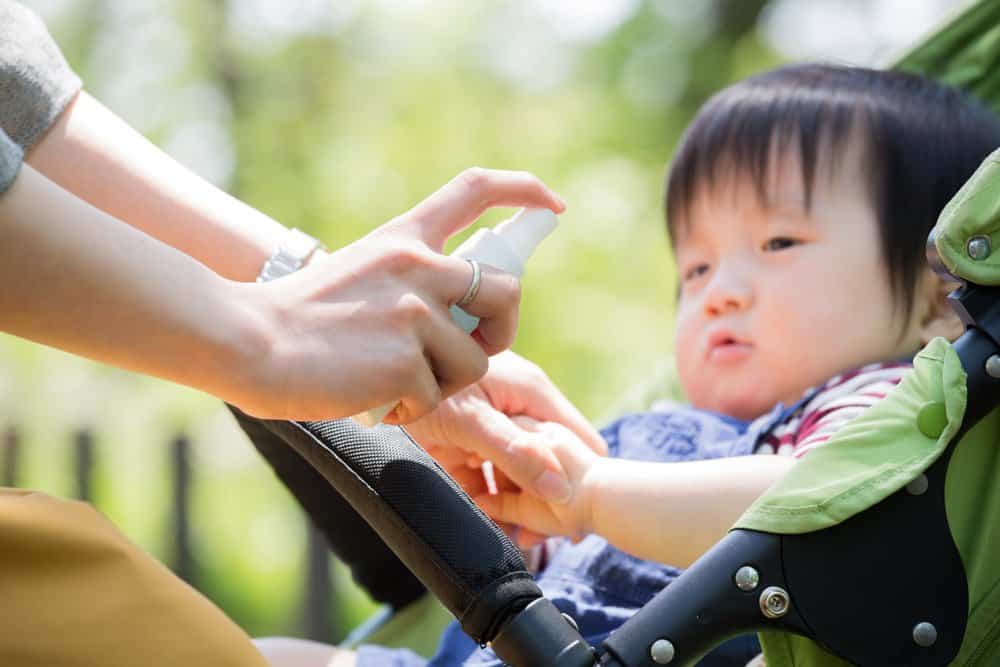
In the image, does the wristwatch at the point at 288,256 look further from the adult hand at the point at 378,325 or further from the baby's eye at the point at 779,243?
the baby's eye at the point at 779,243

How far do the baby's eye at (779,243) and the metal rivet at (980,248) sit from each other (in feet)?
1.75

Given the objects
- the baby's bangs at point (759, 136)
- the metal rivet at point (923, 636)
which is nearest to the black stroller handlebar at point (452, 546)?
the metal rivet at point (923, 636)

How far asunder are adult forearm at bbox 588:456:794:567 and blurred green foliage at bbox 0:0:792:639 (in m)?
3.41

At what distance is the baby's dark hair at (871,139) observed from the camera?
4.60 feet

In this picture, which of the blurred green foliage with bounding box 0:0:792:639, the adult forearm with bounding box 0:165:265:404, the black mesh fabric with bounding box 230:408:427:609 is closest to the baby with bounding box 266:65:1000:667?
the black mesh fabric with bounding box 230:408:427:609

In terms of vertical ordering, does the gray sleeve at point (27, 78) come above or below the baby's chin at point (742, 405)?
above

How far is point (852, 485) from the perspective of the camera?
0.83m

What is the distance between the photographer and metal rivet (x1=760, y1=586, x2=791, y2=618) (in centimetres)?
82

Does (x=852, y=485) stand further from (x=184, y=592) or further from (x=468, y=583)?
(x=184, y=592)

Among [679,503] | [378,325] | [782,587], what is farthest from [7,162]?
[679,503]

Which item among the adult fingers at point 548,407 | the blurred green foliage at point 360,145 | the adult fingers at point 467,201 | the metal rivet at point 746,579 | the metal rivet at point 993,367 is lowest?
the blurred green foliage at point 360,145

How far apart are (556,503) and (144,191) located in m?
0.51

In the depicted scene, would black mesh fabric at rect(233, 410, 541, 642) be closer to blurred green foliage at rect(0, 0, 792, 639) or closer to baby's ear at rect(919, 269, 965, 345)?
baby's ear at rect(919, 269, 965, 345)

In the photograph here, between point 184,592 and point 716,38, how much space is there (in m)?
5.98
